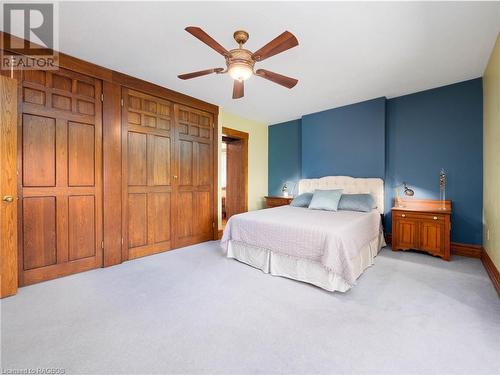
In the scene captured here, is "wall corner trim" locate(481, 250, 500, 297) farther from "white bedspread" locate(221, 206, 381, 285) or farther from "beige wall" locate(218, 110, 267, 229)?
"beige wall" locate(218, 110, 267, 229)

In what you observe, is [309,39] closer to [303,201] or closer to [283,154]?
[303,201]

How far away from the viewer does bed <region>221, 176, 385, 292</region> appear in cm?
245

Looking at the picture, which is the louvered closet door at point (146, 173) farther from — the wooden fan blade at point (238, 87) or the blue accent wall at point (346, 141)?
the blue accent wall at point (346, 141)

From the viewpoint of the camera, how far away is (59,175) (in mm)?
2793

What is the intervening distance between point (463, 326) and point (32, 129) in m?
4.41

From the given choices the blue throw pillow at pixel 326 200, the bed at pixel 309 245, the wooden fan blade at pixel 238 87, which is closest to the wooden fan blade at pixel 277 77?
the wooden fan blade at pixel 238 87

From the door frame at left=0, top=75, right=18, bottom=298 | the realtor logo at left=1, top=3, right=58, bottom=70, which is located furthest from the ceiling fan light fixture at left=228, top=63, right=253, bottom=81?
the door frame at left=0, top=75, right=18, bottom=298

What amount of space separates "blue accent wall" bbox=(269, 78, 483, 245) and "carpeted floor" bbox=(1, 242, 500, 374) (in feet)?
4.46

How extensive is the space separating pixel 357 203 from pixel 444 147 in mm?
1588

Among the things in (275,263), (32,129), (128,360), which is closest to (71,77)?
(32,129)

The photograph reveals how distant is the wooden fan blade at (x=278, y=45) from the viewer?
1836mm

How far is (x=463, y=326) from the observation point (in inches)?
72.9

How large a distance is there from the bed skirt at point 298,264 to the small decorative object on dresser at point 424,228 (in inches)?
17.4

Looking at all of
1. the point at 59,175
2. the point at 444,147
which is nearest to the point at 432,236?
the point at 444,147
